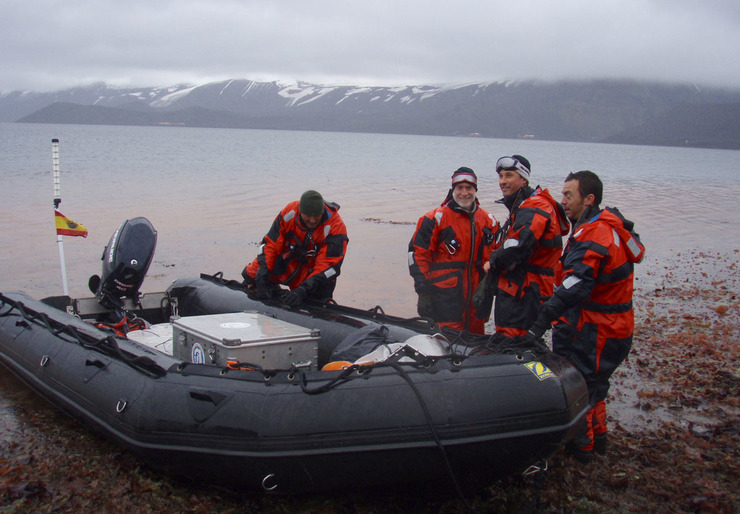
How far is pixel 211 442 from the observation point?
2975 mm

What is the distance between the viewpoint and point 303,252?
4.80 m

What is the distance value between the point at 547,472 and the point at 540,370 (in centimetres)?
71

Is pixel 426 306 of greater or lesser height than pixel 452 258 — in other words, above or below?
below

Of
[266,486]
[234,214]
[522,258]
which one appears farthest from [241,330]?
[234,214]

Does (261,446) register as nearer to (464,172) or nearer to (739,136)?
(464,172)

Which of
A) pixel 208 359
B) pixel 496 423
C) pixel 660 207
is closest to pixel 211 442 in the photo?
pixel 208 359

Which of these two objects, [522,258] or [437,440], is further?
[522,258]

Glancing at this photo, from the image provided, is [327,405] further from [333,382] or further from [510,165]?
[510,165]

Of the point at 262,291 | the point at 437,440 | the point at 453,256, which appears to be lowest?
the point at 437,440

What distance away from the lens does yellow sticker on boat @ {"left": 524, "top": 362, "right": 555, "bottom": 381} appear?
115 inches

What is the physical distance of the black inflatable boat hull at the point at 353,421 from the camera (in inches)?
111

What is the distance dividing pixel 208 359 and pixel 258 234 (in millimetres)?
7930

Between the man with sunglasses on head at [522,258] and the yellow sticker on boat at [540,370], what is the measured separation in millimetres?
615

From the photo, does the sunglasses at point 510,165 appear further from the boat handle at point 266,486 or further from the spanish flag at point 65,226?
the spanish flag at point 65,226
